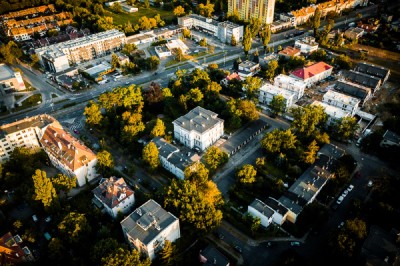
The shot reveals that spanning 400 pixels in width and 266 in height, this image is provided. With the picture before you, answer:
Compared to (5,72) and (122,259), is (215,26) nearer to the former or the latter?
(5,72)

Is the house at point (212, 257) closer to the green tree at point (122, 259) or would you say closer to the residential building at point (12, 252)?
the green tree at point (122, 259)

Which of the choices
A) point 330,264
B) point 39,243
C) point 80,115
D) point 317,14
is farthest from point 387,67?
point 39,243

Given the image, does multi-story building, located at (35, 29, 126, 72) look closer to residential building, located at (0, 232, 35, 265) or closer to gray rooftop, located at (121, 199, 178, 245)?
residential building, located at (0, 232, 35, 265)

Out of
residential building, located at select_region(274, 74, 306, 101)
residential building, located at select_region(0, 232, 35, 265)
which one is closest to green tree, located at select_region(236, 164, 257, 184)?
residential building, located at select_region(274, 74, 306, 101)

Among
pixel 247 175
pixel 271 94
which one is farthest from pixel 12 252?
pixel 271 94

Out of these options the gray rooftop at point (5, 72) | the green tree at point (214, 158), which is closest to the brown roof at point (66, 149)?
the green tree at point (214, 158)

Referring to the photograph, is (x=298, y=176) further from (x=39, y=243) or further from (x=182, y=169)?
(x=39, y=243)
